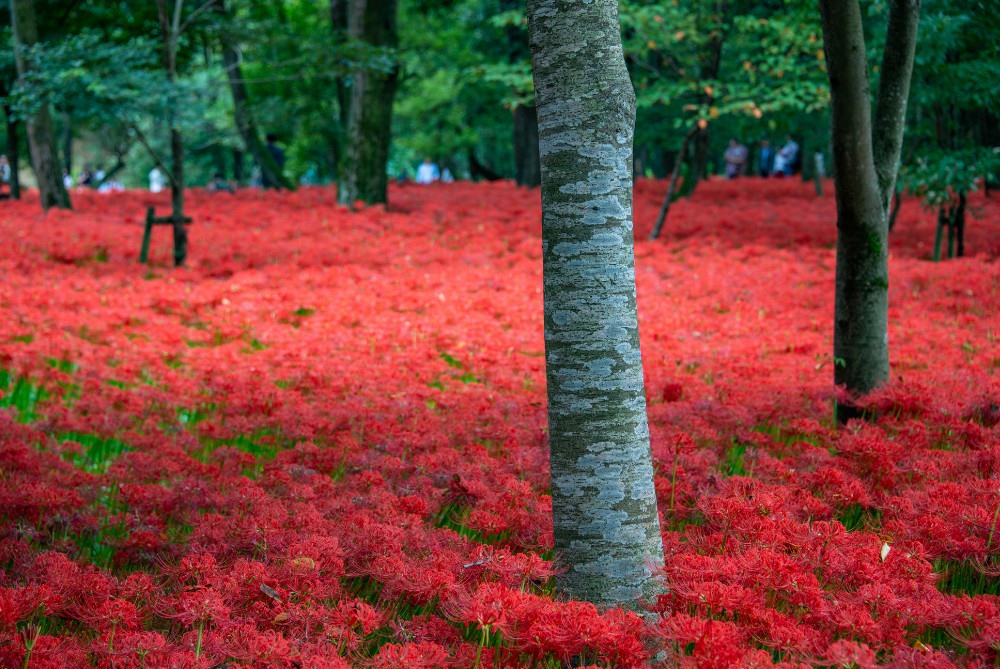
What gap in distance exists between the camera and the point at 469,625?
2775 millimetres

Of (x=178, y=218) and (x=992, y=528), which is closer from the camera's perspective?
(x=992, y=528)

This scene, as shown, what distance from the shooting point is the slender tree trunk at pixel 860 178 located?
4.84 metres

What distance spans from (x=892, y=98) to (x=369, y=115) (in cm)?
1014

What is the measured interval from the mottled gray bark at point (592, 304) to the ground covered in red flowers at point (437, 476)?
6.8 inches

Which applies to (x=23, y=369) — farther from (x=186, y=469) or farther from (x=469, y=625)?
(x=469, y=625)

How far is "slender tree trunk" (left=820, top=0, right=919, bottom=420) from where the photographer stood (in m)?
4.84

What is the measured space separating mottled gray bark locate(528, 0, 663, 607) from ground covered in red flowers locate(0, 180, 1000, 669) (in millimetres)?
173

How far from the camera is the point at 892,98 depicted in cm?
521

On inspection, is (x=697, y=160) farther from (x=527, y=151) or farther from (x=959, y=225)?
(x=959, y=225)

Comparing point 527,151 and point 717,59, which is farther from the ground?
point 717,59

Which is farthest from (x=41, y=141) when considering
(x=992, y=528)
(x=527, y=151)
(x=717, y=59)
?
(x=992, y=528)

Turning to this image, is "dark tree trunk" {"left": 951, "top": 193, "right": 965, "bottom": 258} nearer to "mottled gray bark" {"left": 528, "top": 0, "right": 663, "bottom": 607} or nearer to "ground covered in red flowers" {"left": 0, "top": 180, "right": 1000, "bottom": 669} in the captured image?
"ground covered in red flowers" {"left": 0, "top": 180, "right": 1000, "bottom": 669}

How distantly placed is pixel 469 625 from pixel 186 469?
6.39 feet

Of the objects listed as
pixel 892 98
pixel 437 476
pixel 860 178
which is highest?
pixel 892 98
